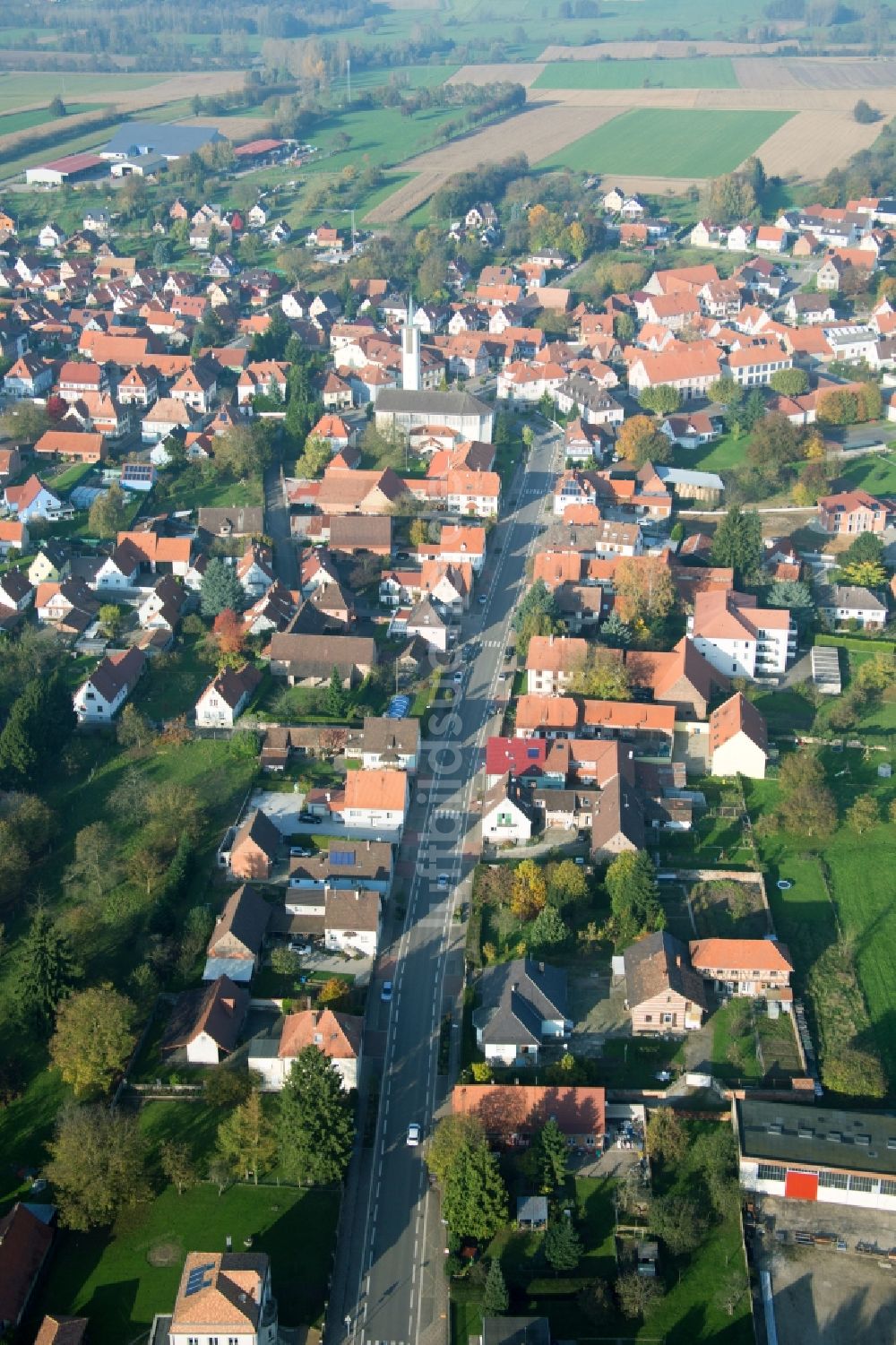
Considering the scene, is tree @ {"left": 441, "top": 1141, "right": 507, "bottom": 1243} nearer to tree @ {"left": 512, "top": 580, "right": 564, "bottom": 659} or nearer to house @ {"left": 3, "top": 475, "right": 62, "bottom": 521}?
tree @ {"left": 512, "top": 580, "right": 564, "bottom": 659}

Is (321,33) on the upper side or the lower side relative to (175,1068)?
upper

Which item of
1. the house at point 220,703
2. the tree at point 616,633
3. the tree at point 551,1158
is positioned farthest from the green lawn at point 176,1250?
the tree at point 616,633

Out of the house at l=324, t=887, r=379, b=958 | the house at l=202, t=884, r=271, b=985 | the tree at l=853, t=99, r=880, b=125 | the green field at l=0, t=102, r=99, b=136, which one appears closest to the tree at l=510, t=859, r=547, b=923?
the house at l=324, t=887, r=379, b=958

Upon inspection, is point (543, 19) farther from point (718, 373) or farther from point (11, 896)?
point (11, 896)

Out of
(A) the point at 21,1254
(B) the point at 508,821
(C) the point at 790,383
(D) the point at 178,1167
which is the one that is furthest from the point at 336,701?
(C) the point at 790,383

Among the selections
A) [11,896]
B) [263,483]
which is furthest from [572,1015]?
[263,483]

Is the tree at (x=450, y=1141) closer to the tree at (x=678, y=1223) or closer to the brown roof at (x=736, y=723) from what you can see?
the tree at (x=678, y=1223)
